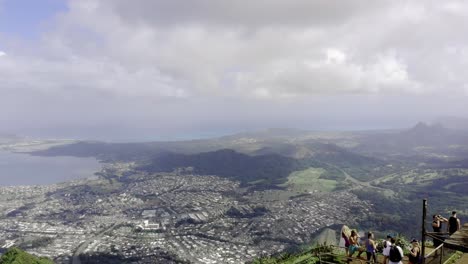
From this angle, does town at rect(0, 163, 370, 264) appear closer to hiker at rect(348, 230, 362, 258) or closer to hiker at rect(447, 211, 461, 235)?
hiker at rect(348, 230, 362, 258)

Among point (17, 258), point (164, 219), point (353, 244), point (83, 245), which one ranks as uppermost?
point (353, 244)

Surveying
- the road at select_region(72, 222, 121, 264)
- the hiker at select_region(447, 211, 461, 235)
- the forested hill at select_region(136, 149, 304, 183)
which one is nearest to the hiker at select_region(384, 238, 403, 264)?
the hiker at select_region(447, 211, 461, 235)

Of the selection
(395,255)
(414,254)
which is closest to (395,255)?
(395,255)

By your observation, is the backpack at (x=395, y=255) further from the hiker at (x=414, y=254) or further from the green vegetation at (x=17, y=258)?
the green vegetation at (x=17, y=258)

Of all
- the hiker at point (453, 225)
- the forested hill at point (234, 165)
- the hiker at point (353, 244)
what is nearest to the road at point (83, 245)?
the hiker at point (353, 244)

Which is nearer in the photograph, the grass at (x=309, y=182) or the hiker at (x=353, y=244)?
the hiker at (x=353, y=244)

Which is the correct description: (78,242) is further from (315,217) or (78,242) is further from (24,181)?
(24,181)

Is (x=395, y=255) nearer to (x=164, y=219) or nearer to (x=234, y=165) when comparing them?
(x=164, y=219)
